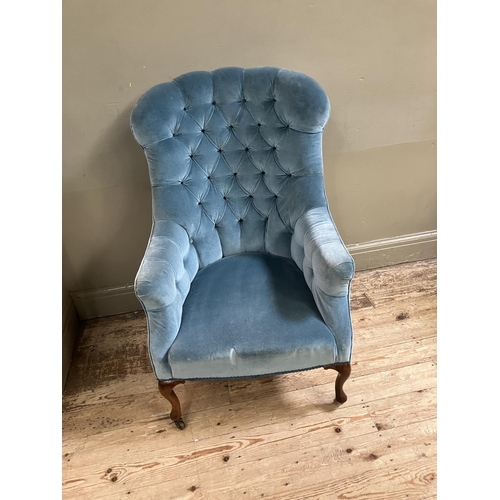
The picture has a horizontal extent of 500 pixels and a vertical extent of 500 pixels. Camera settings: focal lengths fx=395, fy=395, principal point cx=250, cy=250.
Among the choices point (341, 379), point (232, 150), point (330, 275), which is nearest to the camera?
point (330, 275)

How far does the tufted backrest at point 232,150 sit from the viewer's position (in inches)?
54.0

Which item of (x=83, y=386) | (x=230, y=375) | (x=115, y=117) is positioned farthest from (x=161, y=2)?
(x=83, y=386)

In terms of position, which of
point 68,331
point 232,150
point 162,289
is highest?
point 232,150

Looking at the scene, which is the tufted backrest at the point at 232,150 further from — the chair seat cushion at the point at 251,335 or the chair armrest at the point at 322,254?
the chair seat cushion at the point at 251,335

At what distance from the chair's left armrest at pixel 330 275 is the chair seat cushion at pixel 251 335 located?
0.03m

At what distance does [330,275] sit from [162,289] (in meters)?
0.49

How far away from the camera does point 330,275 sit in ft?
3.71

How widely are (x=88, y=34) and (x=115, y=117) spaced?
0.28m

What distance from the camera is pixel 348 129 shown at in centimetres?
169

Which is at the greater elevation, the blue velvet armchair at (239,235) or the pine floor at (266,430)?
the blue velvet armchair at (239,235)

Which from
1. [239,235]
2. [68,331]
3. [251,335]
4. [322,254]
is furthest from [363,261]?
[68,331]

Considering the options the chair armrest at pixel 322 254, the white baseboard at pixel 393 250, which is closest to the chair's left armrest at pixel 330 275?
the chair armrest at pixel 322 254

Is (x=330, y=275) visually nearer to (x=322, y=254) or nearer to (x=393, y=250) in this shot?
(x=322, y=254)

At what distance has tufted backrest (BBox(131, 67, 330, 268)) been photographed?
137cm
